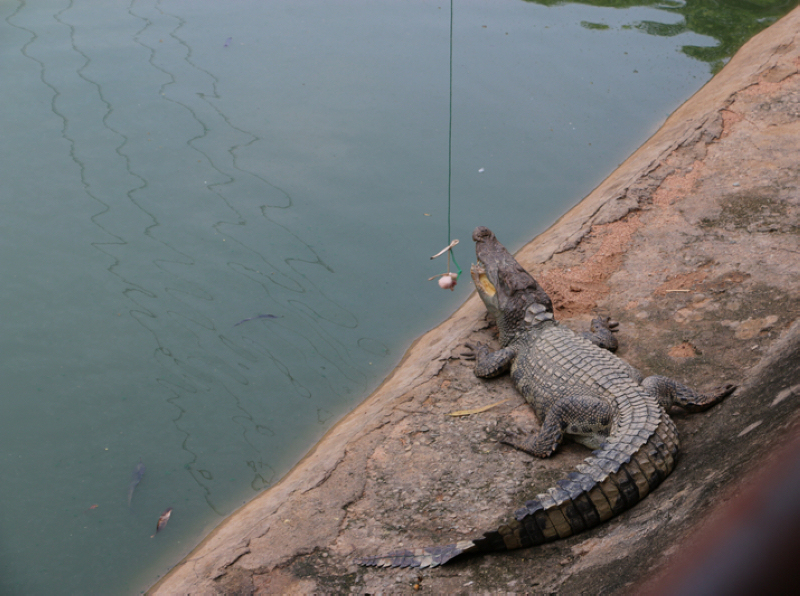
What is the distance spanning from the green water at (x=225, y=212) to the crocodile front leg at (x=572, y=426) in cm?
145

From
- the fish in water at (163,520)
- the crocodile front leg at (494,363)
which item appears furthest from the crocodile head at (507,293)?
the fish in water at (163,520)

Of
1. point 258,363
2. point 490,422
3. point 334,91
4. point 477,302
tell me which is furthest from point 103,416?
point 334,91

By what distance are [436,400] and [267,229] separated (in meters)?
2.43

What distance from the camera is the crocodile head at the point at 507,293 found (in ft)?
13.8

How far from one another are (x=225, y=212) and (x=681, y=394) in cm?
406

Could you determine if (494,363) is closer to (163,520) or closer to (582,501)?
(582,501)

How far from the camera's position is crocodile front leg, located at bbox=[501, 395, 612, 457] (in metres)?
3.35

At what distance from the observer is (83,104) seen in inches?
264

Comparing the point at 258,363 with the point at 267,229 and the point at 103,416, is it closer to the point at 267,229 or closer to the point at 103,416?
the point at 103,416

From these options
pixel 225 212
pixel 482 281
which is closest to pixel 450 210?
pixel 482 281

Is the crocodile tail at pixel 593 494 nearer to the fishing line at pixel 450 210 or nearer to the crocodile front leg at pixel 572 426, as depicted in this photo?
the crocodile front leg at pixel 572 426

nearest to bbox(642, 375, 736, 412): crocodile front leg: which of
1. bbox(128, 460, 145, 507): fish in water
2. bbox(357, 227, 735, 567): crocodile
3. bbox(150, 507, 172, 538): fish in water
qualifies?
bbox(357, 227, 735, 567): crocodile

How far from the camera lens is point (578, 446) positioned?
137 inches

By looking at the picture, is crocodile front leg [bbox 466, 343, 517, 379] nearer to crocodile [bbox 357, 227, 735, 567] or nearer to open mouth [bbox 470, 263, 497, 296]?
crocodile [bbox 357, 227, 735, 567]
